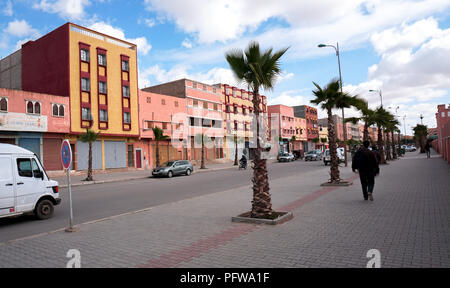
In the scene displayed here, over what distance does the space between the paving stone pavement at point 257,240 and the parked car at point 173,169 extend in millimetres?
16516

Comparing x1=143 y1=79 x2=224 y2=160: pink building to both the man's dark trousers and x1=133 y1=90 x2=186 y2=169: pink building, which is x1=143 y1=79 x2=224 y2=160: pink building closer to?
x1=133 y1=90 x2=186 y2=169: pink building

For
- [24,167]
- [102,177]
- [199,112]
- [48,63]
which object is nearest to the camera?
[24,167]

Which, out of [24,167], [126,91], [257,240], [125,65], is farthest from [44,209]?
[125,65]

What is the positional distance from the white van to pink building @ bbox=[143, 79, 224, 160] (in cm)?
3374

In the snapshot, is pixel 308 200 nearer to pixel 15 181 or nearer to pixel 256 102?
pixel 256 102

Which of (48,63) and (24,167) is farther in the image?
(48,63)

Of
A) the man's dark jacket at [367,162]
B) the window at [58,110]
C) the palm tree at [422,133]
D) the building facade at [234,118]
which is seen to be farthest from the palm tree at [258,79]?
the palm tree at [422,133]

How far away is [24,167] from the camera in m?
8.47

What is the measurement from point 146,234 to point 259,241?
2433 mm

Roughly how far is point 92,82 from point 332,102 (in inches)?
978

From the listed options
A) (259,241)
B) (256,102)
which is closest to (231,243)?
(259,241)

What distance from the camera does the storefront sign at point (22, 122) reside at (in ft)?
78.8

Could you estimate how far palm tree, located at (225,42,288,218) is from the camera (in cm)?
736

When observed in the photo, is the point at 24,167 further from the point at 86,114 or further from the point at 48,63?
the point at 48,63
